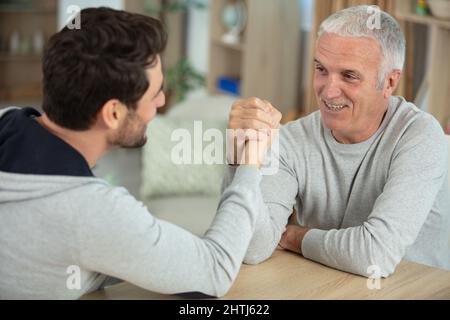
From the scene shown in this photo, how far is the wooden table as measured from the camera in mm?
1475

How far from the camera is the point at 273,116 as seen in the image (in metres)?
1.66

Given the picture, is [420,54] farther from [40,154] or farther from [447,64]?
[40,154]

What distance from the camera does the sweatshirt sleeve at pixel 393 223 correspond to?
1620 mm

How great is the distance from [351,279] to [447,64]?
1662 mm

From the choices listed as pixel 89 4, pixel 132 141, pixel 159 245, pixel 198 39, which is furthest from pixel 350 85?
pixel 89 4

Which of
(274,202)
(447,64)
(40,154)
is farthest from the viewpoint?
(447,64)

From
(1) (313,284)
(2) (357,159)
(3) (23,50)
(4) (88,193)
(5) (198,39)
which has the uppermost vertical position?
(4) (88,193)

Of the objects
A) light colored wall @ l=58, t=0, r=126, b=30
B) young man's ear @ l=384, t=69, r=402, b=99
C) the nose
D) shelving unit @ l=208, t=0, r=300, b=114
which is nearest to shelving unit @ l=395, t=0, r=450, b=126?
young man's ear @ l=384, t=69, r=402, b=99

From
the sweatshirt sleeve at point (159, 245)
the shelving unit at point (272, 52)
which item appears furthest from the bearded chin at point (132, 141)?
the shelving unit at point (272, 52)

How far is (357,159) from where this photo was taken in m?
1.94

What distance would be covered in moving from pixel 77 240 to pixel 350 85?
2.96 feet

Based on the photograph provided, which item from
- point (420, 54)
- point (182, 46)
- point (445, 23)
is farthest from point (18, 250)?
point (182, 46)

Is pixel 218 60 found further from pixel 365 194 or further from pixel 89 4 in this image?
pixel 365 194

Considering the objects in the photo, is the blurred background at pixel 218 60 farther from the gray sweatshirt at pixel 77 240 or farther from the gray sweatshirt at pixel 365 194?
the gray sweatshirt at pixel 365 194
